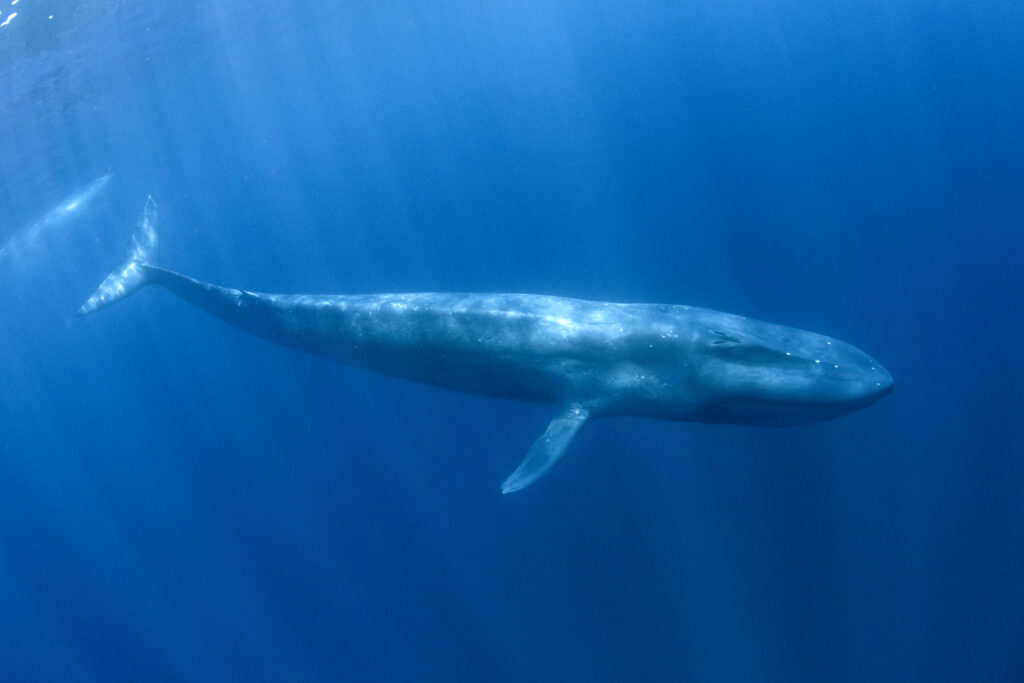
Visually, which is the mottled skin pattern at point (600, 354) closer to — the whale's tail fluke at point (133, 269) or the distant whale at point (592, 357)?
the distant whale at point (592, 357)

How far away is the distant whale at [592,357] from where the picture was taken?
26.7 feet

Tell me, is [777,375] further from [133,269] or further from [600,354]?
[133,269]

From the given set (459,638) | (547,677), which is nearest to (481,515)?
(459,638)

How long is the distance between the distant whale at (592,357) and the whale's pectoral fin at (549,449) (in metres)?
0.02

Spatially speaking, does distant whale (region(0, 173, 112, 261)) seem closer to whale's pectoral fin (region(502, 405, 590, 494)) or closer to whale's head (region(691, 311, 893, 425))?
whale's pectoral fin (region(502, 405, 590, 494))

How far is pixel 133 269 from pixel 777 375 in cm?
1590

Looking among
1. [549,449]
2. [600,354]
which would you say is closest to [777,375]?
[600,354]

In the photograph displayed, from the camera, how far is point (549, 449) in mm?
9211

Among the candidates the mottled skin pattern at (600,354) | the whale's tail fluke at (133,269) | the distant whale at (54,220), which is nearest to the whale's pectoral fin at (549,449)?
the mottled skin pattern at (600,354)

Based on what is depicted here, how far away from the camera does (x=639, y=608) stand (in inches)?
495

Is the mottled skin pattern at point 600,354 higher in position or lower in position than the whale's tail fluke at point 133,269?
lower

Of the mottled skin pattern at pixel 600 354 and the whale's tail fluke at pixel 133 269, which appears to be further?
the whale's tail fluke at pixel 133 269

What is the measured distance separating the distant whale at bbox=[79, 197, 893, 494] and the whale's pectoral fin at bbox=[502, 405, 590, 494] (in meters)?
0.02

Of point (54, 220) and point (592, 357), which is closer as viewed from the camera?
point (592, 357)
